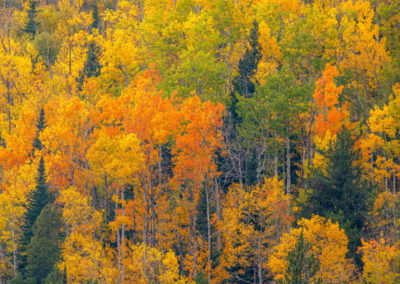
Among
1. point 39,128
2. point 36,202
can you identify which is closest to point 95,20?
point 39,128

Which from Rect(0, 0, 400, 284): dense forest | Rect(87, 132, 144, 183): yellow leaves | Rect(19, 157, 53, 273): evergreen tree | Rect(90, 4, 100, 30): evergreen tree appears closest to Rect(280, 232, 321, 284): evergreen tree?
Rect(0, 0, 400, 284): dense forest

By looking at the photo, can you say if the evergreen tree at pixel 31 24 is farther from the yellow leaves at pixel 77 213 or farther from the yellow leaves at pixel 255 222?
the yellow leaves at pixel 255 222

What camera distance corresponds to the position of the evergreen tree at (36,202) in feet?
177

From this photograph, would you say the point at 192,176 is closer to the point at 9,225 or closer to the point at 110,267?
the point at 110,267

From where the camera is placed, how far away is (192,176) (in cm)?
5109

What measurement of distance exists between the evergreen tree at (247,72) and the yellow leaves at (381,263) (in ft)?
76.4

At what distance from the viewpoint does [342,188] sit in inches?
1745

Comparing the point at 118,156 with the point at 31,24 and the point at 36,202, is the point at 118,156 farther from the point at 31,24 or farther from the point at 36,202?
the point at 31,24

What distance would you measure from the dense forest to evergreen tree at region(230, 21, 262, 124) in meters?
0.17

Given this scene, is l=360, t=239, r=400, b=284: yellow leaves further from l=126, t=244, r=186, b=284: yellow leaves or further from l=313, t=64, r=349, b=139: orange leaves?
l=313, t=64, r=349, b=139: orange leaves

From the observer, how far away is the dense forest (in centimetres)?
4434

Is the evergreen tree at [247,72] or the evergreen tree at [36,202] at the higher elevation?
the evergreen tree at [247,72]

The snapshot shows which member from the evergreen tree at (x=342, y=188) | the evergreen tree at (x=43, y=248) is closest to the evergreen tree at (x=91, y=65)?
the evergreen tree at (x=43, y=248)

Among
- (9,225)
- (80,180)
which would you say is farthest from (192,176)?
(9,225)
